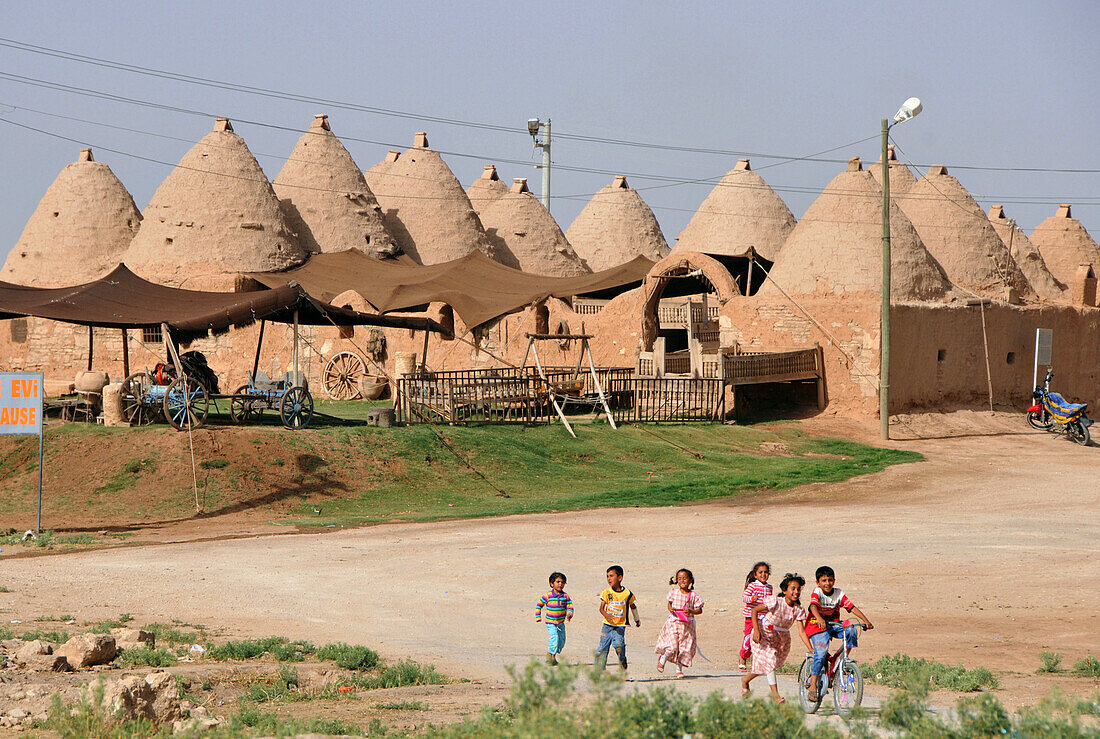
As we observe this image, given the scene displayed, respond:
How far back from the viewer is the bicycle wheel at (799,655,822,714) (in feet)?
20.1

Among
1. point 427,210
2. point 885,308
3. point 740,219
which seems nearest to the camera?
point 885,308

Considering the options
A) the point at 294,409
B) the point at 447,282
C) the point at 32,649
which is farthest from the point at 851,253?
the point at 32,649

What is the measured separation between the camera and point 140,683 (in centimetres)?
570

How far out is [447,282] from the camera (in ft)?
95.9

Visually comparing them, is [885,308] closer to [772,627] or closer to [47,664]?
[772,627]

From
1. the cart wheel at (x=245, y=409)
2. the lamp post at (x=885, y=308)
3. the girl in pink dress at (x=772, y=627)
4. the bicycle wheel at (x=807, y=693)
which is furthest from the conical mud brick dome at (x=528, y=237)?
the bicycle wheel at (x=807, y=693)

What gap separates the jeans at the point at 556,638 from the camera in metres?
6.98

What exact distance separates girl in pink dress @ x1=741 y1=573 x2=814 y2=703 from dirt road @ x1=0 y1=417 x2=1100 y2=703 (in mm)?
412

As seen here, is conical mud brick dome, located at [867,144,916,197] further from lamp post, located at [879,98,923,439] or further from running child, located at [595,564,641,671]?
running child, located at [595,564,641,671]

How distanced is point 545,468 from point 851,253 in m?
11.1

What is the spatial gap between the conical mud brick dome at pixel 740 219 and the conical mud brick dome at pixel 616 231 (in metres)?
2.28

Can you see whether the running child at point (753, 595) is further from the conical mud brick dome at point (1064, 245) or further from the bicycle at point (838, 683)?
the conical mud brick dome at point (1064, 245)

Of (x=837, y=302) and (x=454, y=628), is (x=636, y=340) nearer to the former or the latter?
(x=837, y=302)

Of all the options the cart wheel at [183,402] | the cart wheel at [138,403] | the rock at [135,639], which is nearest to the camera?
the rock at [135,639]
